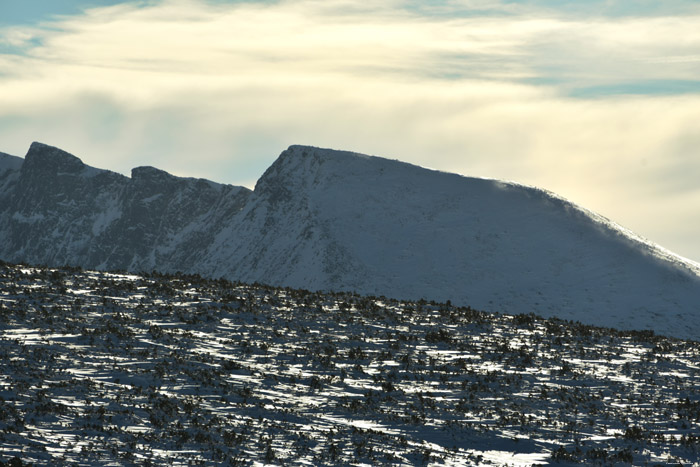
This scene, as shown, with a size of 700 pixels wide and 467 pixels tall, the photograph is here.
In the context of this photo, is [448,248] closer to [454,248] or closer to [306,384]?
[454,248]

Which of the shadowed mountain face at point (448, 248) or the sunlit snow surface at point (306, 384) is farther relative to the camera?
the shadowed mountain face at point (448, 248)

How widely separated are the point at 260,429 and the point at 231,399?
6.79 ft

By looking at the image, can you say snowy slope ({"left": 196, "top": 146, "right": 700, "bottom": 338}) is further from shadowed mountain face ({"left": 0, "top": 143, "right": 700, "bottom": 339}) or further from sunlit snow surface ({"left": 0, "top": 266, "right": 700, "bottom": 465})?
sunlit snow surface ({"left": 0, "top": 266, "right": 700, "bottom": 465})

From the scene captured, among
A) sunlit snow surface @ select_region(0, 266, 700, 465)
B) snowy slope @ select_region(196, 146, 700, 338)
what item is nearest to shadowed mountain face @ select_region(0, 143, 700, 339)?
snowy slope @ select_region(196, 146, 700, 338)

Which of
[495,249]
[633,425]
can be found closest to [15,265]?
[633,425]

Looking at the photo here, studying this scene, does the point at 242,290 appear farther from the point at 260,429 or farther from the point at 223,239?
the point at 223,239

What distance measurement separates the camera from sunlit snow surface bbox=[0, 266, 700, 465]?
15.2 meters

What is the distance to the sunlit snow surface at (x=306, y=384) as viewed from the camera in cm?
1523

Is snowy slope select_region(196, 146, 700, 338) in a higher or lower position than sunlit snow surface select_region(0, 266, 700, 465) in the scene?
higher

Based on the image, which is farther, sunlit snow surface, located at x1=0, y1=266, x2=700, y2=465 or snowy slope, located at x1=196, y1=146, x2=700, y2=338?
snowy slope, located at x1=196, y1=146, x2=700, y2=338

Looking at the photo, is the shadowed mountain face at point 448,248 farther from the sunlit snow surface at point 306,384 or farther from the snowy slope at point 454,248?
the sunlit snow surface at point 306,384

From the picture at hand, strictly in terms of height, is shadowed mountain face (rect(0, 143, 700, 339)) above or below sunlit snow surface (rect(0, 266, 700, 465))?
above

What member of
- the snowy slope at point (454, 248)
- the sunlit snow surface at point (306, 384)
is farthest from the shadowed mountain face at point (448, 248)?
the sunlit snow surface at point (306, 384)

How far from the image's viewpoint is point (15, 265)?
1251 inches
